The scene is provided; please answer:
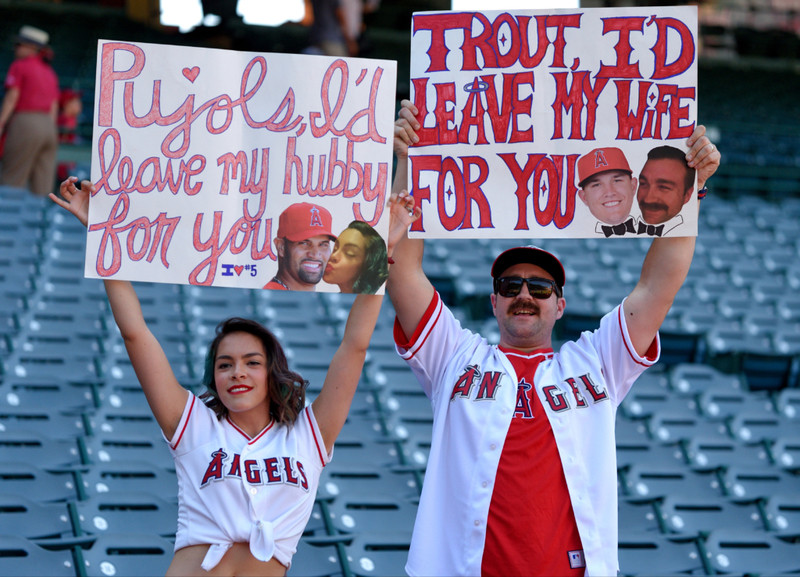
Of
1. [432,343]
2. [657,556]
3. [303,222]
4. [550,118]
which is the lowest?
[657,556]

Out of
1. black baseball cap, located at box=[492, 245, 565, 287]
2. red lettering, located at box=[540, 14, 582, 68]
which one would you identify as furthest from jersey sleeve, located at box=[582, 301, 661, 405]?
red lettering, located at box=[540, 14, 582, 68]

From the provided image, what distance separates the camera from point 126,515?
323cm

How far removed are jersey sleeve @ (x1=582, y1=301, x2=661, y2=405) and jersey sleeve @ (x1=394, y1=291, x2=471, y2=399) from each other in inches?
16.0

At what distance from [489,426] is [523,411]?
0.35 ft

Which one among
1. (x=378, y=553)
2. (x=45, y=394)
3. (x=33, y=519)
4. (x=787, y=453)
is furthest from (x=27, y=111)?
(x=787, y=453)

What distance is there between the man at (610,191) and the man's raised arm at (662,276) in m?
0.12

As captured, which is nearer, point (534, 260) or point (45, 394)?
point (534, 260)

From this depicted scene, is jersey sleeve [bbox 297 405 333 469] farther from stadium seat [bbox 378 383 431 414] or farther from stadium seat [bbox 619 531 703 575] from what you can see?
stadium seat [bbox 378 383 431 414]

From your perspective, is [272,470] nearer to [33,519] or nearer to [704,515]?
[33,519]

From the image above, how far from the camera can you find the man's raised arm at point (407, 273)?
224cm

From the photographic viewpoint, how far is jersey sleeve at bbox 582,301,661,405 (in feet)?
7.23

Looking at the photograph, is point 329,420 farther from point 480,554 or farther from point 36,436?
point 36,436

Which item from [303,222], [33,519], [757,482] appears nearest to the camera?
[303,222]

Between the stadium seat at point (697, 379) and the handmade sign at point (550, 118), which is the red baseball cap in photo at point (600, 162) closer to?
the handmade sign at point (550, 118)
